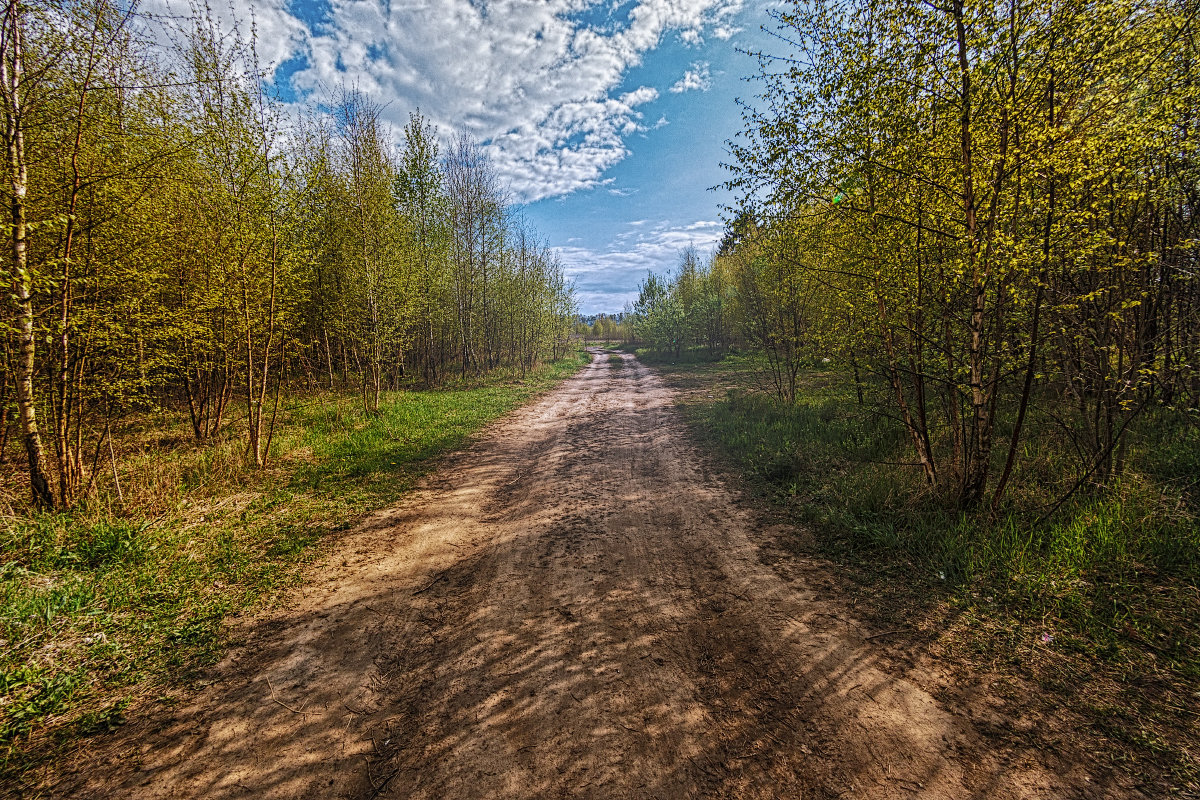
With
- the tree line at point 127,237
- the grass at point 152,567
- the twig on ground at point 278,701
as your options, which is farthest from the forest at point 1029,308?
the tree line at point 127,237

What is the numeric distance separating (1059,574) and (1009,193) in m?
4.10

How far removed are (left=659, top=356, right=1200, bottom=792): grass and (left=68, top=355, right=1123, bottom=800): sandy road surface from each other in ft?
2.36

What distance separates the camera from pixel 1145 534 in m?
4.37

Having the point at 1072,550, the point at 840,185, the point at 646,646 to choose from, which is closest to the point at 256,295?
the point at 646,646

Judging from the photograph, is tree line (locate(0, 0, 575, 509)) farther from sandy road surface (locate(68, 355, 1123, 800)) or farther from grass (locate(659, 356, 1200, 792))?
grass (locate(659, 356, 1200, 792))

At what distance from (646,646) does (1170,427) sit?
29.7ft

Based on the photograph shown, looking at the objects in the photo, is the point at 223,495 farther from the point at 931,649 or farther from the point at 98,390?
the point at 931,649

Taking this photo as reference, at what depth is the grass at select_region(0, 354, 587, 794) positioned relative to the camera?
10.2 ft

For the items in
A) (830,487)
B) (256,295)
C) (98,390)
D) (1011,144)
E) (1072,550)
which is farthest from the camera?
(256,295)

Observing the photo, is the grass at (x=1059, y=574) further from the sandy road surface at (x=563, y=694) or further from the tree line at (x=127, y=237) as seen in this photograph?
the tree line at (x=127, y=237)

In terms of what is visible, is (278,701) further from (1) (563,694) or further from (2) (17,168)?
(2) (17,168)

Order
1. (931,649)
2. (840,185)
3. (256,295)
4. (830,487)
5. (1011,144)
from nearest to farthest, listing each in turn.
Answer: (931,649) → (1011,144) → (840,185) → (830,487) → (256,295)

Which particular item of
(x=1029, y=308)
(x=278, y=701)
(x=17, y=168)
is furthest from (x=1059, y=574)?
(x=17, y=168)

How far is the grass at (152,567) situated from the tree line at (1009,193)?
7984 mm
